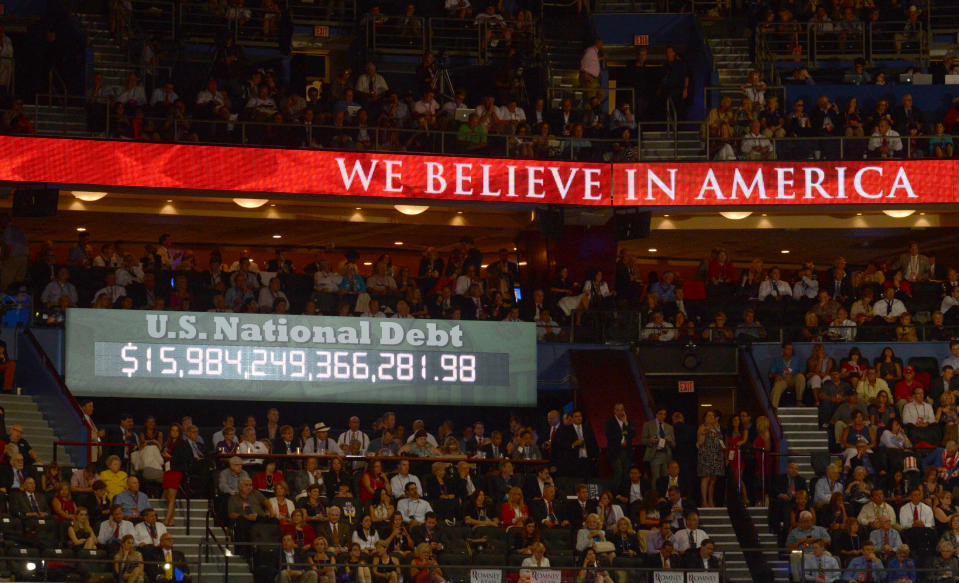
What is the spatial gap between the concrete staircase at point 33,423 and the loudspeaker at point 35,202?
3245mm

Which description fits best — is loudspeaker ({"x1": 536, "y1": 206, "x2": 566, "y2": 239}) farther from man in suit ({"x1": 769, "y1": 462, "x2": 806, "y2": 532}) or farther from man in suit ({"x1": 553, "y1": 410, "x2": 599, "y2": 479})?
man in suit ({"x1": 769, "y1": 462, "x2": 806, "y2": 532})

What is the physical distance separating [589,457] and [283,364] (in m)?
4.64

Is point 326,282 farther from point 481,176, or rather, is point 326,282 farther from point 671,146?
point 671,146

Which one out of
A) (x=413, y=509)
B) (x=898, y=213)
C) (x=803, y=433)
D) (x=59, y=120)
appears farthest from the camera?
(x=898, y=213)

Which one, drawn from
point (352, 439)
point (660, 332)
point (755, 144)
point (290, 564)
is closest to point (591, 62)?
point (755, 144)

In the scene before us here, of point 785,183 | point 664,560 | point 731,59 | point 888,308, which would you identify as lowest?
point 664,560

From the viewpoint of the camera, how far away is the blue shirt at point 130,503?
2092 cm

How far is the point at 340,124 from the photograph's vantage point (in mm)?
27547

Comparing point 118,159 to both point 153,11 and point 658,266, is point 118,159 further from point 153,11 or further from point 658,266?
point 658,266

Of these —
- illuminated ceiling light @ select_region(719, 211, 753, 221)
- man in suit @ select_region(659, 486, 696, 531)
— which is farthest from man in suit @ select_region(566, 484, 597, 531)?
illuminated ceiling light @ select_region(719, 211, 753, 221)

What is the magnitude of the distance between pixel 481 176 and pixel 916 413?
7621 millimetres

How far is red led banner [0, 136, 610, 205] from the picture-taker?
26031 millimetres

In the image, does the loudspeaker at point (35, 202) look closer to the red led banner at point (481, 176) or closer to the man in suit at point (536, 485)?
the red led banner at point (481, 176)

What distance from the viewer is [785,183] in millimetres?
28359
